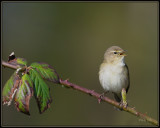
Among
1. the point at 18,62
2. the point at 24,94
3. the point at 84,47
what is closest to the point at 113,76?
the point at 18,62

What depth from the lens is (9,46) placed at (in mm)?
7766

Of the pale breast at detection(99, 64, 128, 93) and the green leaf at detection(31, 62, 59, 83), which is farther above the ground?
the green leaf at detection(31, 62, 59, 83)

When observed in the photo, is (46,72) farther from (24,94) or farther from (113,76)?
(113,76)

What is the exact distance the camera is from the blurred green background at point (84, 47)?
674cm

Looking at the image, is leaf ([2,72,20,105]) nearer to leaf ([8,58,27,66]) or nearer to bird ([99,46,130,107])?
leaf ([8,58,27,66])

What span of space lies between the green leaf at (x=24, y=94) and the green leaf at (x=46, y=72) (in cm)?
10

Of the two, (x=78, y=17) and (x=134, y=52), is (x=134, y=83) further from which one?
(x=78, y=17)

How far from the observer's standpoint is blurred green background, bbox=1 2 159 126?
674 centimetres

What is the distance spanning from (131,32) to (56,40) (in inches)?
102

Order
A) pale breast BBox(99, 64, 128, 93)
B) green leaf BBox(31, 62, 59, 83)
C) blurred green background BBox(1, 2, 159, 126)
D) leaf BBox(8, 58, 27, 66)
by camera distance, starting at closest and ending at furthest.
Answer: green leaf BBox(31, 62, 59, 83)
leaf BBox(8, 58, 27, 66)
pale breast BBox(99, 64, 128, 93)
blurred green background BBox(1, 2, 159, 126)

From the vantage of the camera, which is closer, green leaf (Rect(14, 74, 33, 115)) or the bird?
green leaf (Rect(14, 74, 33, 115))

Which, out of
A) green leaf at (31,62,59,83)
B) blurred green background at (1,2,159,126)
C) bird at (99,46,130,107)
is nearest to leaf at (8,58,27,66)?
green leaf at (31,62,59,83)

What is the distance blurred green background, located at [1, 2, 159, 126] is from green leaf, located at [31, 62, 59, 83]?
14.8ft

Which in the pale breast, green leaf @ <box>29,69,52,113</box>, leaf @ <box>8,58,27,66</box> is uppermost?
leaf @ <box>8,58,27,66</box>
